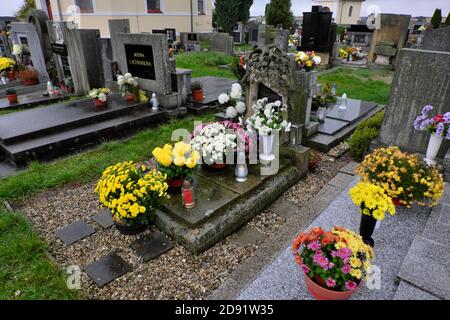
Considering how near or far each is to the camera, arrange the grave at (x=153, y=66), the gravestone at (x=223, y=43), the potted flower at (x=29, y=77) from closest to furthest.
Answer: the grave at (x=153, y=66) < the potted flower at (x=29, y=77) < the gravestone at (x=223, y=43)

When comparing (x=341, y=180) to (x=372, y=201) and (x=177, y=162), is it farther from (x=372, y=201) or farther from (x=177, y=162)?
(x=177, y=162)

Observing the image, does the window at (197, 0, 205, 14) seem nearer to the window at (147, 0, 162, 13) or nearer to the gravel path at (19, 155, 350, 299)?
the window at (147, 0, 162, 13)

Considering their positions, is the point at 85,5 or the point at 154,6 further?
the point at 154,6

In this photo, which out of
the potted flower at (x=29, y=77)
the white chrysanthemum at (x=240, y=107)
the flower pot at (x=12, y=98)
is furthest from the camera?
the potted flower at (x=29, y=77)

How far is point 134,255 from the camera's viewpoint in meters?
3.81

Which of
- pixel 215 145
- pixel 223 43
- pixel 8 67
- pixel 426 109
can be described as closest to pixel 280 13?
pixel 223 43

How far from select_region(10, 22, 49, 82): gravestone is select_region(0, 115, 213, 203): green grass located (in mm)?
6993

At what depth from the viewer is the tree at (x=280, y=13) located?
99.3 ft

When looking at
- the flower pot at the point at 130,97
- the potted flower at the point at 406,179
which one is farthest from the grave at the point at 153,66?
the potted flower at the point at 406,179

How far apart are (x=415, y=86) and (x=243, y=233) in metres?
3.89

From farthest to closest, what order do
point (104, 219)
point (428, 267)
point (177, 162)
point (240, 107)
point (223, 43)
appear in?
1. point (223, 43)
2. point (240, 107)
3. point (104, 219)
4. point (177, 162)
5. point (428, 267)

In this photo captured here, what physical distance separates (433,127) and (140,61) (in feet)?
24.7

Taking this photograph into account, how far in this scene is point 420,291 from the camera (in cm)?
283

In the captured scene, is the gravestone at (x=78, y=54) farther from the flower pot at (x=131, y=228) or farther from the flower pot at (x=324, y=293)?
the flower pot at (x=324, y=293)
